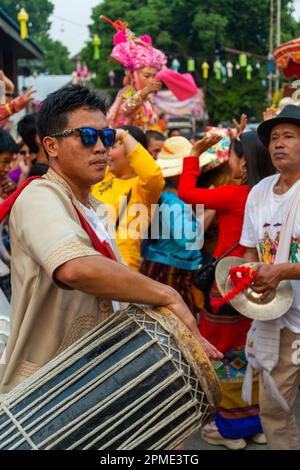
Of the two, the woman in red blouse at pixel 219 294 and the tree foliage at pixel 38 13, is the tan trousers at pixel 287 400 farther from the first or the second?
the tree foliage at pixel 38 13

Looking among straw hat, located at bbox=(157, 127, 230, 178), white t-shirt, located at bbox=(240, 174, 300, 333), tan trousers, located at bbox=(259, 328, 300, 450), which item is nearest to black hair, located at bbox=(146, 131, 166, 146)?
straw hat, located at bbox=(157, 127, 230, 178)

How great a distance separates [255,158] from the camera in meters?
3.75

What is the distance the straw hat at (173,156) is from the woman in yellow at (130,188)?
721mm

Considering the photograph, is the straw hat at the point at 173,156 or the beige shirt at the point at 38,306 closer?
the beige shirt at the point at 38,306

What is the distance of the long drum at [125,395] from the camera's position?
1.79m

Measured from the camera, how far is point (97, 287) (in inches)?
69.4

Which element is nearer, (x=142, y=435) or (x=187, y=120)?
(x=142, y=435)

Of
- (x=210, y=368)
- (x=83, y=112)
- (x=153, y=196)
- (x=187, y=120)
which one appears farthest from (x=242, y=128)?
(x=187, y=120)

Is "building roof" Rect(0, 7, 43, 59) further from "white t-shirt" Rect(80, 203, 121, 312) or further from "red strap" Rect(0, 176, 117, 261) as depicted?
"red strap" Rect(0, 176, 117, 261)

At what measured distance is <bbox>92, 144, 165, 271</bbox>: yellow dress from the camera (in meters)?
3.76

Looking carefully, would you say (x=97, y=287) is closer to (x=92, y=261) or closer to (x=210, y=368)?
(x=92, y=261)

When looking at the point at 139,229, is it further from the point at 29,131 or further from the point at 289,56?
the point at 289,56

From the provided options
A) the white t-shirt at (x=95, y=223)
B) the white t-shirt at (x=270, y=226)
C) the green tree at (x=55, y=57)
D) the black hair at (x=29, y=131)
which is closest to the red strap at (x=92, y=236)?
the white t-shirt at (x=95, y=223)

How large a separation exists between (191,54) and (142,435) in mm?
31042
